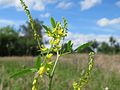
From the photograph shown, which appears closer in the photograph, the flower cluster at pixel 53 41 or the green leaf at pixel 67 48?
the flower cluster at pixel 53 41

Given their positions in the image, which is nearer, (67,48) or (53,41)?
(53,41)

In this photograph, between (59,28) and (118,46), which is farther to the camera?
(118,46)

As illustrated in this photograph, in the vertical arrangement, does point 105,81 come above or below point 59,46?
below

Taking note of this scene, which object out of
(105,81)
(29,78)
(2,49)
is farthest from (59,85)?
(2,49)

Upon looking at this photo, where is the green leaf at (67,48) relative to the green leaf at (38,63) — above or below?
above

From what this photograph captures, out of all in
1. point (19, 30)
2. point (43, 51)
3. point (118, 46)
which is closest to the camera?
point (43, 51)

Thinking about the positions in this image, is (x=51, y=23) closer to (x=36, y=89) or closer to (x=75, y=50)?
(x=75, y=50)

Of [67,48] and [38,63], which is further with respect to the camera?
[67,48]

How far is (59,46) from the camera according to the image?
1817 millimetres

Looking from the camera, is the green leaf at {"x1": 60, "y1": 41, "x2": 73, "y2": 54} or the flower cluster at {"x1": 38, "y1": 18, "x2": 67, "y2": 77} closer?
the flower cluster at {"x1": 38, "y1": 18, "x2": 67, "y2": 77}

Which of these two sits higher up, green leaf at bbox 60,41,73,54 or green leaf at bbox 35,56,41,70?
green leaf at bbox 60,41,73,54

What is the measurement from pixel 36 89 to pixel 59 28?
35cm

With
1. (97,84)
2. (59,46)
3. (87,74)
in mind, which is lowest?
(97,84)

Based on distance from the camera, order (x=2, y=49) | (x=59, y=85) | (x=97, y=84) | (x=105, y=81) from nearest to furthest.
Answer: (x=59, y=85), (x=97, y=84), (x=105, y=81), (x=2, y=49)
